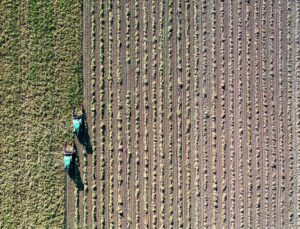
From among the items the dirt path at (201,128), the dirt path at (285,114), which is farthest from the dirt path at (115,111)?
the dirt path at (285,114)

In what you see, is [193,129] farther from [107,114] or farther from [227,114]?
[107,114]

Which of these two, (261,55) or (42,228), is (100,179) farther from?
(261,55)

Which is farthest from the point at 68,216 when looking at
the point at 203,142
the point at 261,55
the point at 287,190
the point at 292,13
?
the point at 292,13

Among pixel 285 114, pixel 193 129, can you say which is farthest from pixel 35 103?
Result: pixel 285 114

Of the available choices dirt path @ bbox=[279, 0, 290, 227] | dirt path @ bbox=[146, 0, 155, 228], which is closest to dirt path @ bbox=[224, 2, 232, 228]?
dirt path @ bbox=[279, 0, 290, 227]

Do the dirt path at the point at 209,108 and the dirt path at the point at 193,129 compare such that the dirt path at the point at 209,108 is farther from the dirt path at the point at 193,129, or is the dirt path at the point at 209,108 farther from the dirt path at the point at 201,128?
the dirt path at the point at 193,129

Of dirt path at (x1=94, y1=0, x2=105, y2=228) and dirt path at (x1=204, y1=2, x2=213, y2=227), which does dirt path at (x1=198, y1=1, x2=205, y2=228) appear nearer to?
dirt path at (x1=204, y1=2, x2=213, y2=227)

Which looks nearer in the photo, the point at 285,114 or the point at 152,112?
the point at 152,112
